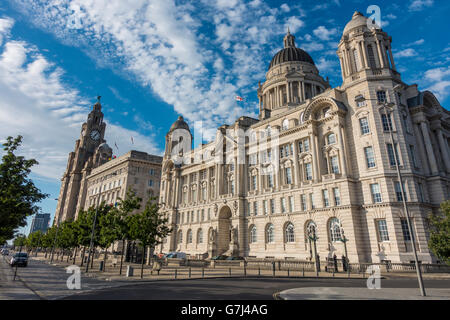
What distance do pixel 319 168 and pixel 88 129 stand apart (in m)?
124

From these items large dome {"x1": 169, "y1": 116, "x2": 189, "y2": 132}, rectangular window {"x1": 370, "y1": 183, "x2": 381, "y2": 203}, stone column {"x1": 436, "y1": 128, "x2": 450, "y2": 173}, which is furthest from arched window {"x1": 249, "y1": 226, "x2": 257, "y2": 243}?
large dome {"x1": 169, "y1": 116, "x2": 189, "y2": 132}

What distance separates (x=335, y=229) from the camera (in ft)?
129

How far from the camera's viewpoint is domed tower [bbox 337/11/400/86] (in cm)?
4238

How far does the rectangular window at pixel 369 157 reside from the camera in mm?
38684

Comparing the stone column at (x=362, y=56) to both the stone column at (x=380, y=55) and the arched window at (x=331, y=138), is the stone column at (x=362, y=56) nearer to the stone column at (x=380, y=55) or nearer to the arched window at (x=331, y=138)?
the stone column at (x=380, y=55)

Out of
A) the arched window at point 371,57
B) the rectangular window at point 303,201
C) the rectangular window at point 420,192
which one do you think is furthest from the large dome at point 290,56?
the rectangular window at point 420,192

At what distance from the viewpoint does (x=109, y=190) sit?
9306cm

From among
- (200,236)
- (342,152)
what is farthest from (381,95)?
(200,236)

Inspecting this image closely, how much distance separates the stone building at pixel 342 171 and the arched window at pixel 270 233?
173mm

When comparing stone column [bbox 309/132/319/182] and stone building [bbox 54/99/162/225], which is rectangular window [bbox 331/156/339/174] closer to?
stone column [bbox 309/132/319/182]

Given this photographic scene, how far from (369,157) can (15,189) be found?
40.9 meters

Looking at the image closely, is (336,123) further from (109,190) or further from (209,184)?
(109,190)

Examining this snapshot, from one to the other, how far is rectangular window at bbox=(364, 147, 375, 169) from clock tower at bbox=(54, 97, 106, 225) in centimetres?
11745

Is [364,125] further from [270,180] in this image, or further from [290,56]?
[290,56]
